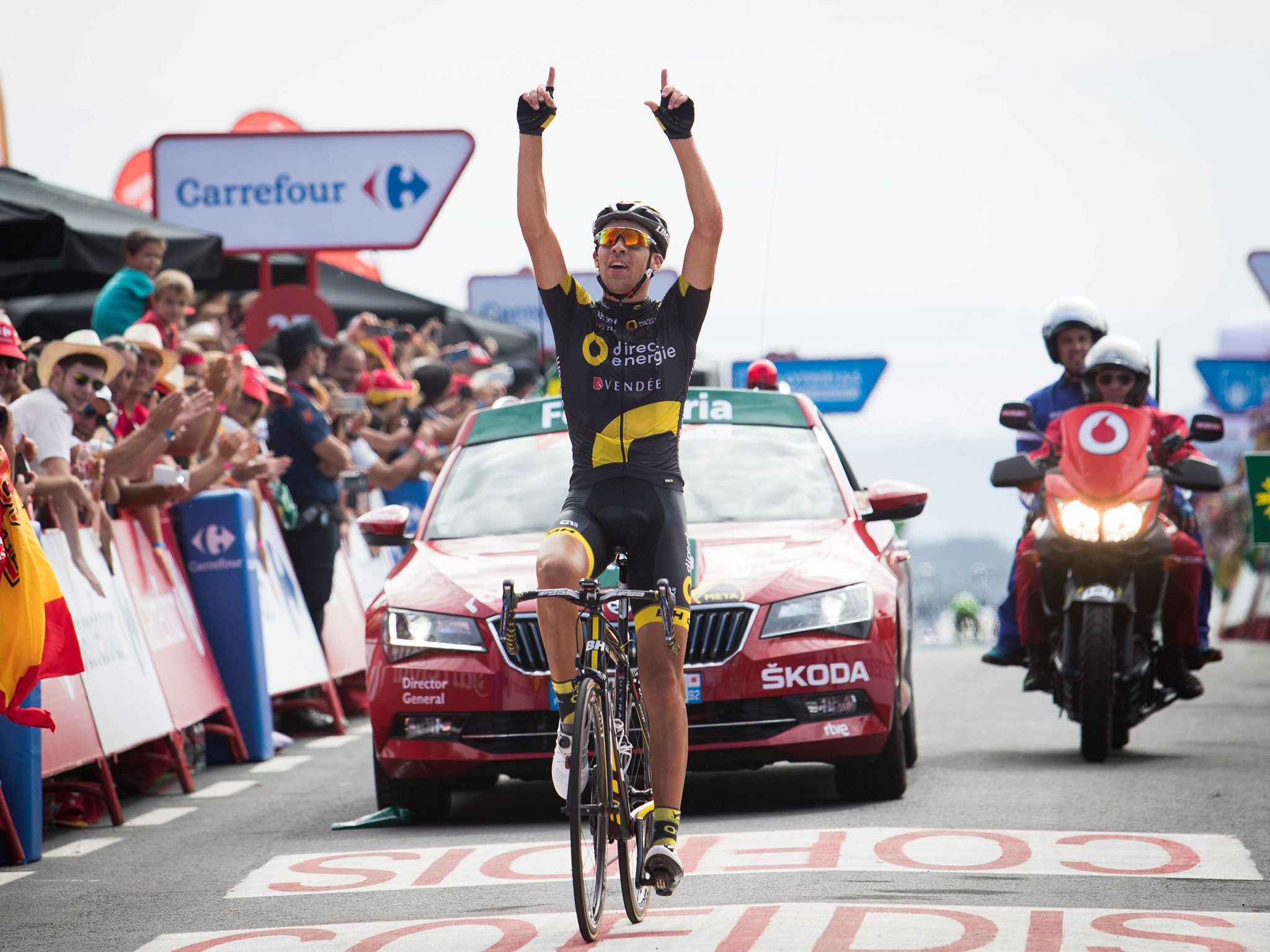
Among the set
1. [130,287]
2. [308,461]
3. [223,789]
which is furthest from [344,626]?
[223,789]

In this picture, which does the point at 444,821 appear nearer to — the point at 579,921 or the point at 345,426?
the point at 579,921

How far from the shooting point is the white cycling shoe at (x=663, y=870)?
6.16m

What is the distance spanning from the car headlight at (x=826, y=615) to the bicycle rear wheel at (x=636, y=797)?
A: 6.81ft

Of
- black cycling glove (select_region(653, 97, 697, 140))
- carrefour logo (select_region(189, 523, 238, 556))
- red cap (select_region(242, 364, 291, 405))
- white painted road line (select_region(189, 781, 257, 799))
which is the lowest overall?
white painted road line (select_region(189, 781, 257, 799))

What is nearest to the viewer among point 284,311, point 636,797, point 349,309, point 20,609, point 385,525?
point 636,797

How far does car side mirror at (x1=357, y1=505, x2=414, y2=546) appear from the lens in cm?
916

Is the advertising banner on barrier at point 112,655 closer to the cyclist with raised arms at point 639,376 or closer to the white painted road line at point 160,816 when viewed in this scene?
the white painted road line at point 160,816

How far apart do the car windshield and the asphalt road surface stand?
1.27 m

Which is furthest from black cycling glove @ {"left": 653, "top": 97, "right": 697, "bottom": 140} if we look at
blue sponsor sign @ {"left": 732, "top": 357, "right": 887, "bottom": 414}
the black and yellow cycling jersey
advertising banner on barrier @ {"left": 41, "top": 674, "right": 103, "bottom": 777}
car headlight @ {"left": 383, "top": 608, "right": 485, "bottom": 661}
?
blue sponsor sign @ {"left": 732, "top": 357, "right": 887, "bottom": 414}

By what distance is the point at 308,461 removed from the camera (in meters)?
13.3

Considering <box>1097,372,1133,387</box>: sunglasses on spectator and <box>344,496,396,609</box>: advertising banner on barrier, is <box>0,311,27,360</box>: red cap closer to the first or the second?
<box>1097,372,1133,387</box>: sunglasses on spectator

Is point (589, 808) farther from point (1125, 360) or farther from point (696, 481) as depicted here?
point (1125, 360)

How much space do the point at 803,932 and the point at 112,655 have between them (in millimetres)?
4813

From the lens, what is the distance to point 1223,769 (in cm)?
990
